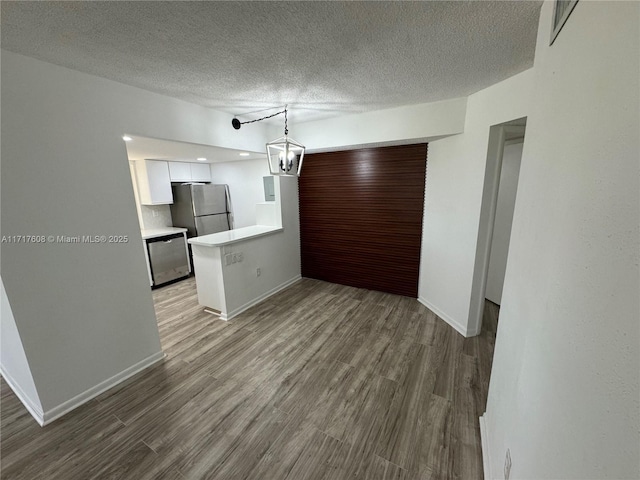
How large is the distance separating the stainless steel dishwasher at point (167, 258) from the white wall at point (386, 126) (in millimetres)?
2469

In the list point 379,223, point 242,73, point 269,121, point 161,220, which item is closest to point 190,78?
point 242,73

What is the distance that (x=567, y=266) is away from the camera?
710 millimetres

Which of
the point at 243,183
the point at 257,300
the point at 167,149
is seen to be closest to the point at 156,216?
the point at 243,183

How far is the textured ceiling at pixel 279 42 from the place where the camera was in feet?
3.77

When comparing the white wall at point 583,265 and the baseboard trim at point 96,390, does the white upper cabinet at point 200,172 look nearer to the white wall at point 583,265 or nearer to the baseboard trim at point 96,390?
the baseboard trim at point 96,390

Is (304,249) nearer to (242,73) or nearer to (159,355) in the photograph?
(159,355)

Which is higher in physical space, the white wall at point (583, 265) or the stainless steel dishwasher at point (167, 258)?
the white wall at point (583, 265)

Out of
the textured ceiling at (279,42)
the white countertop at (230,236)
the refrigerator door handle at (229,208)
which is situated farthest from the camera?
the refrigerator door handle at (229,208)

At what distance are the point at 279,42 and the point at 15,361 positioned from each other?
2.86m

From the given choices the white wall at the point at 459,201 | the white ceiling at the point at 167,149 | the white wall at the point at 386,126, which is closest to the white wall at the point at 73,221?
the white ceiling at the point at 167,149

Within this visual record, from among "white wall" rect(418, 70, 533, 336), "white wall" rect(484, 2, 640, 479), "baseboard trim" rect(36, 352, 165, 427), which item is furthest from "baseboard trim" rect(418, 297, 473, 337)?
"baseboard trim" rect(36, 352, 165, 427)

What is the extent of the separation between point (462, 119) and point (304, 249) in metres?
2.84

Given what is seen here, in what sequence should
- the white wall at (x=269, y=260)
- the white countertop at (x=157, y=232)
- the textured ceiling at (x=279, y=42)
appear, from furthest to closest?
the white countertop at (x=157, y=232) < the white wall at (x=269, y=260) < the textured ceiling at (x=279, y=42)

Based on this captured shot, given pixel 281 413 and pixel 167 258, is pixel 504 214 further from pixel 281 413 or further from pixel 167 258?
pixel 167 258
